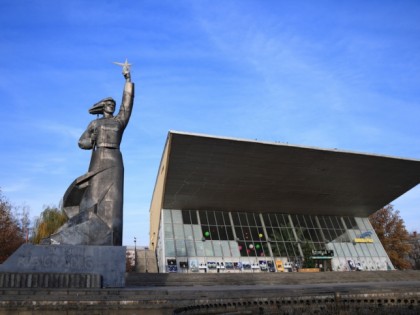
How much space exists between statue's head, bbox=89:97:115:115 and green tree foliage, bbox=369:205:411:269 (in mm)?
41396

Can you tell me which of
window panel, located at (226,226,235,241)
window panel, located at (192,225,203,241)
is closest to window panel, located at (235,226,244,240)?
window panel, located at (226,226,235,241)

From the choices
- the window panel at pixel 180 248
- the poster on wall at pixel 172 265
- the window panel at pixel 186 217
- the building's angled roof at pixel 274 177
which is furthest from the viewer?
the window panel at pixel 186 217

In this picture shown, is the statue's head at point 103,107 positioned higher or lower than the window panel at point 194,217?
lower

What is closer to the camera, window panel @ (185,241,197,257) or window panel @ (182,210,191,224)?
window panel @ (185,241,197,257)

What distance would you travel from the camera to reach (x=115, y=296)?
782 cm

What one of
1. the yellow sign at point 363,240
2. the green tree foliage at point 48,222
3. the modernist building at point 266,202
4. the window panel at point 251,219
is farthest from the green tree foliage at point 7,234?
the yellow sign at point 363,240

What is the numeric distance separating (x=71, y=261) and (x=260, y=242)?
24.7 m

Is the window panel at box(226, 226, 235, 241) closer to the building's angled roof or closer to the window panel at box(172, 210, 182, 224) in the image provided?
the building's angled roof

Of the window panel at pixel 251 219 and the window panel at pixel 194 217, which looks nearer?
A: the window panel at pixel 194 217

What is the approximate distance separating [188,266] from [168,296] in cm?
2124

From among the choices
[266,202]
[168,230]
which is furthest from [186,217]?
[266,202]

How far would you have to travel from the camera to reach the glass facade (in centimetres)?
2947

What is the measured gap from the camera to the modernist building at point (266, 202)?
27250mm

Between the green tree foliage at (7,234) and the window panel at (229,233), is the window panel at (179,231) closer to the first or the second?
the window panel at (229,233)
